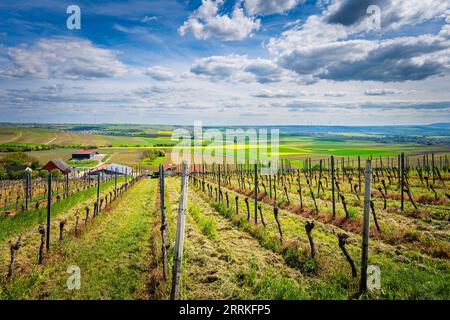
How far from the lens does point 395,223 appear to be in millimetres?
10750

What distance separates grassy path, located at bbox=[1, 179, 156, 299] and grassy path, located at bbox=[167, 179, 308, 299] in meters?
1.25

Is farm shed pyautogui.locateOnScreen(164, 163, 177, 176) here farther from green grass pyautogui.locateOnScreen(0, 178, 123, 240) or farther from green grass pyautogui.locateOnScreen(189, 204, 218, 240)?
green grass pyautogui.locateOnScreen(189, 204, 218, 240)

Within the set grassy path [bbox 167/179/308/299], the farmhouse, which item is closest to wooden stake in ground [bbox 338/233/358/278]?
grassy path [bbox 167/179/308/299]

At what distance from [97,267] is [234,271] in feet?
11.4

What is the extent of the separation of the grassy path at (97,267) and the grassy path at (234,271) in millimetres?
1255

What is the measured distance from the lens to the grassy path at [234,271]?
18.2ft

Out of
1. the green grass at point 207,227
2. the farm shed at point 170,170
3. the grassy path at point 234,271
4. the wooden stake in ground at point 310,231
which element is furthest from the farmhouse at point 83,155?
the wooden stake in ground at point 310,231

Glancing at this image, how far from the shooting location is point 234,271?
21.8 ft

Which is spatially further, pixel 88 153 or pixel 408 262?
pixel 88 153

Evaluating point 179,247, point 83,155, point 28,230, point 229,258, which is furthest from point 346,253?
point 83,155

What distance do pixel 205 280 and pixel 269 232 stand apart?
163 inches

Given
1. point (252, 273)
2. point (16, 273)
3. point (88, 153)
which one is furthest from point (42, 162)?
point (252, 273)

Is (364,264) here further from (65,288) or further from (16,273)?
(16,273)

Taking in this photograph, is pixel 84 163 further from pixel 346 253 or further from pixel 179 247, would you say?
pixel 346 253
